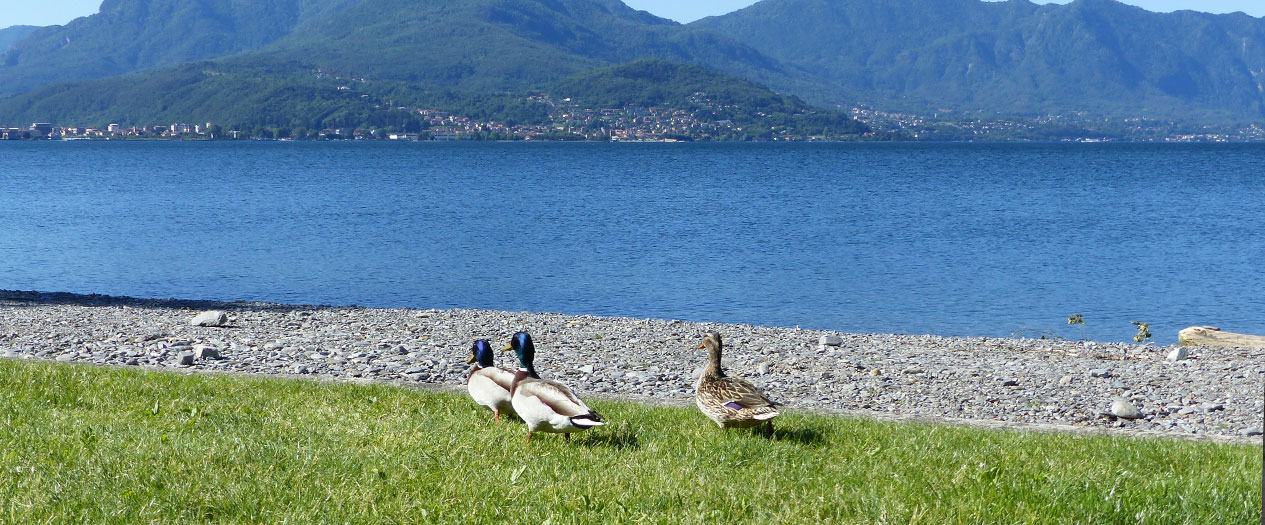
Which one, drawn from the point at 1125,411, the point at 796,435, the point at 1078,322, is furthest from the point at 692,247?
the point at 796,435

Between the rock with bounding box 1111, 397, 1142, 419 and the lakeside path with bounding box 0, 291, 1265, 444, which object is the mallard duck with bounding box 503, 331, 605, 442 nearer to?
the lakeside path with bounding box 0, 291, 1265, 444

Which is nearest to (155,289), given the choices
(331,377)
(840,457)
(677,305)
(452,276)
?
(452,276)

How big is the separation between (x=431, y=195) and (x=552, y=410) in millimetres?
72840

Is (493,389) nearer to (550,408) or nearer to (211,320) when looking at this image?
(550,408)

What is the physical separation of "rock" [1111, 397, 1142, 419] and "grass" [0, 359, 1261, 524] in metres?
2.85

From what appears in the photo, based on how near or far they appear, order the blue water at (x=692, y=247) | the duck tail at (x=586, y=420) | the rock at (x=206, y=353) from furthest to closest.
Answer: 1. the blue water at (x=692, y=247)
2. the rock at (x=206, y=353)
3. the duck tail at (x=586, y=420)

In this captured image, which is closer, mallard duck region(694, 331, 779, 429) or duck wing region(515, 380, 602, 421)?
duck wing region(515, 380, 602, 421)

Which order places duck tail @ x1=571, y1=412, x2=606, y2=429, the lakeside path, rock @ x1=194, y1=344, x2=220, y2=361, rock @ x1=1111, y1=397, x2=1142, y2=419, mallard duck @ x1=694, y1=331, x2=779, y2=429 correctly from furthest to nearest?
rock @ x1=194, y1=344, x2=220, y2=361 < the lakeside path < rock @ x1=1111, y1=397, x2=1142, y2=419 < mallard duck @ x1=694, y1=331, x2=779, y2=429 < duck tail @ x1=571, y1=412, x2=606, y2=429

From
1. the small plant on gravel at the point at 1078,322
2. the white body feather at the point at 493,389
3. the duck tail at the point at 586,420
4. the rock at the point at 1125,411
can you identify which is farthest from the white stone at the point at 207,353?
the small plant on gravel at the point at 1078,322

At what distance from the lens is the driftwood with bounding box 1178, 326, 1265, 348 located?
19.2 metres

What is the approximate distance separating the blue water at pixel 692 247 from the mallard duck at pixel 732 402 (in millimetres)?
18672

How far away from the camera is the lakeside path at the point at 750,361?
1281 cm

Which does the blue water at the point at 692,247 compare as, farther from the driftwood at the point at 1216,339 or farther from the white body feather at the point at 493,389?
the white body feather at the point at 493,389

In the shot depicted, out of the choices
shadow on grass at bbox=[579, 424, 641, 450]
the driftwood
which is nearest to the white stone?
shadow on grass at bbox=[579, 424, 641, 450]
